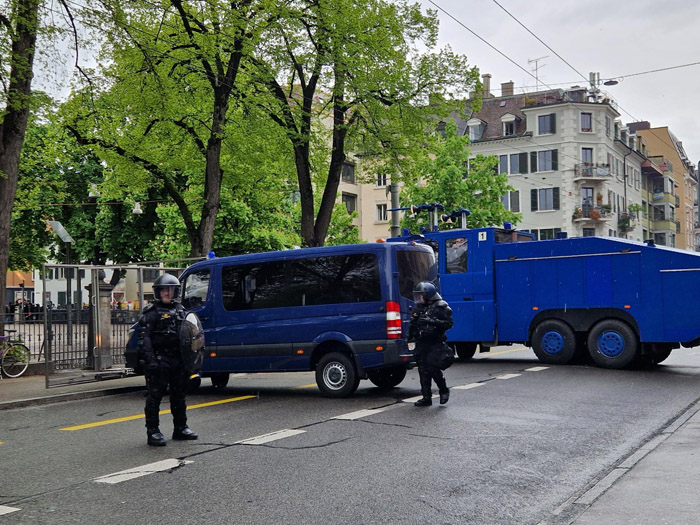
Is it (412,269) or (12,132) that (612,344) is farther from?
(12,132)

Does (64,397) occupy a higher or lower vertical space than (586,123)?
lower

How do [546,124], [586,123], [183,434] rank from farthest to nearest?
[546,124] → [586,123] → [183,434]

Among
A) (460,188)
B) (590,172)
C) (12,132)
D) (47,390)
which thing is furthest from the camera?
(590,172)

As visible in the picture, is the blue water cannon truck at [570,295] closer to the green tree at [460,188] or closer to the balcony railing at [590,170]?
the green tree at [460,188]

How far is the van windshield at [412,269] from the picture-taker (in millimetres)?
11211

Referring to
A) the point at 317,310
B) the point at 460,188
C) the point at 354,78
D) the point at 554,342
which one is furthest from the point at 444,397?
the point at 460,188

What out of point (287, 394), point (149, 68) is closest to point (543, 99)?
point (149, 68)

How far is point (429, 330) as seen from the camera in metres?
10.2

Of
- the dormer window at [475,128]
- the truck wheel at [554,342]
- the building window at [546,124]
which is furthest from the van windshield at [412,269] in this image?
the dormer window at [475,128]

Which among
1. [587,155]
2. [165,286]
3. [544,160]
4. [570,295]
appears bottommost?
[570,295]

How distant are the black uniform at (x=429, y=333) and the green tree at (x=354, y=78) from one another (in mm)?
11348

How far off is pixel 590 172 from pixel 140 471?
53092mm

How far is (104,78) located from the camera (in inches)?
778

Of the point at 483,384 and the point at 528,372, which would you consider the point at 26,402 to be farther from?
the point at 528,372
